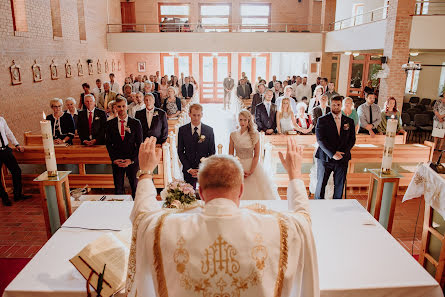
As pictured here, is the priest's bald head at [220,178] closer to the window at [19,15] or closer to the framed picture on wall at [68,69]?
the window at [19,15]

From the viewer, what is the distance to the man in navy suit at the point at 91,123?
5.88 metres

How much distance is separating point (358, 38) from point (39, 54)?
32.8ft

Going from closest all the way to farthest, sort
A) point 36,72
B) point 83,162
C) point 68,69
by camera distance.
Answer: point 83,162, point 36,72, point 68,69

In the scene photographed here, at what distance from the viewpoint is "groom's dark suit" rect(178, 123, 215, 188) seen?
15.0ft

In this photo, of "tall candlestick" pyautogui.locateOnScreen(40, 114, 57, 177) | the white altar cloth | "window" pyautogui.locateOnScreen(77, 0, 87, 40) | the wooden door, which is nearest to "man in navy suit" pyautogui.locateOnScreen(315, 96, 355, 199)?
the white altar cloth

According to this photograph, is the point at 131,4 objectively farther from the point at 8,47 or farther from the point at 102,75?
the point at 8,47

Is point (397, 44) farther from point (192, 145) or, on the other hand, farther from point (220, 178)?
point (220, 178)

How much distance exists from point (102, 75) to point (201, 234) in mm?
14965

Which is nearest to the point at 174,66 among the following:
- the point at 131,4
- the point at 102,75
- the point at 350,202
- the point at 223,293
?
the point at 131,4

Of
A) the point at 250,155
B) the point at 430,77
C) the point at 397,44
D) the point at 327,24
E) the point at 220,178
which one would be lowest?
the point at 250,155

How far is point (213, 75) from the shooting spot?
20.0 meters

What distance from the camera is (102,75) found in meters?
15.1

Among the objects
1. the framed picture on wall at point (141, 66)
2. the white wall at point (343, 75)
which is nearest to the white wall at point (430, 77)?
the white wall at point (343, 75)

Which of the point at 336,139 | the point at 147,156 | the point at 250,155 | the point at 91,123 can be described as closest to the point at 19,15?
the point at 91,123
